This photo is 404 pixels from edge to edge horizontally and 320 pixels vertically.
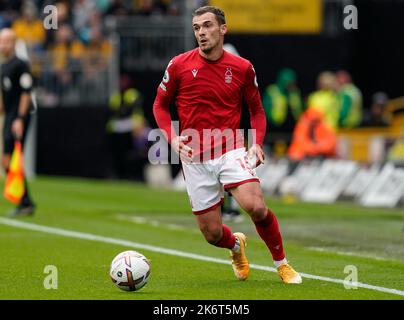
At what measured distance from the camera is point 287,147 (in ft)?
96.4

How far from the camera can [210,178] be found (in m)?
10.2

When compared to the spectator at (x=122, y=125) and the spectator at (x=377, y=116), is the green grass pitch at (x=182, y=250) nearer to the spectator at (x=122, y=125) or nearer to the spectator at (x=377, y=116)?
the spectator at (x=122, y=125)

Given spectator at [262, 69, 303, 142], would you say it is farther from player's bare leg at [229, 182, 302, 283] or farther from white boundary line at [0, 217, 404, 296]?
player's bare leg at [229, 182, 302, 283]

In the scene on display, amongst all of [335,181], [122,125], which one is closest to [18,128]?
[335,181]

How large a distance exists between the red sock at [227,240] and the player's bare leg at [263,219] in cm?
38

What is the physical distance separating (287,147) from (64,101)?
5.32 meters

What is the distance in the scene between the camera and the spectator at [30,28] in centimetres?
2973

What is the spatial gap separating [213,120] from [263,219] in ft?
2.97

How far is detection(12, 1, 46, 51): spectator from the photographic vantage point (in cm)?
2973

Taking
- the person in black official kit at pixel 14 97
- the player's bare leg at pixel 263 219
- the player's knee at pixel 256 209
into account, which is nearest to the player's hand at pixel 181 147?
the player's bare leg at pixel 263 219

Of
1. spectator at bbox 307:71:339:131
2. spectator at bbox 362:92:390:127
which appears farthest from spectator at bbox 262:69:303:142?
spectator at bbox 307:71:339:131

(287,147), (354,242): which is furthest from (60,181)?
(354,242)

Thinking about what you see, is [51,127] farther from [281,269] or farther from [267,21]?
[281,269]

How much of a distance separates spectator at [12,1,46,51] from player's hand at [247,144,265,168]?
66.1 feet
